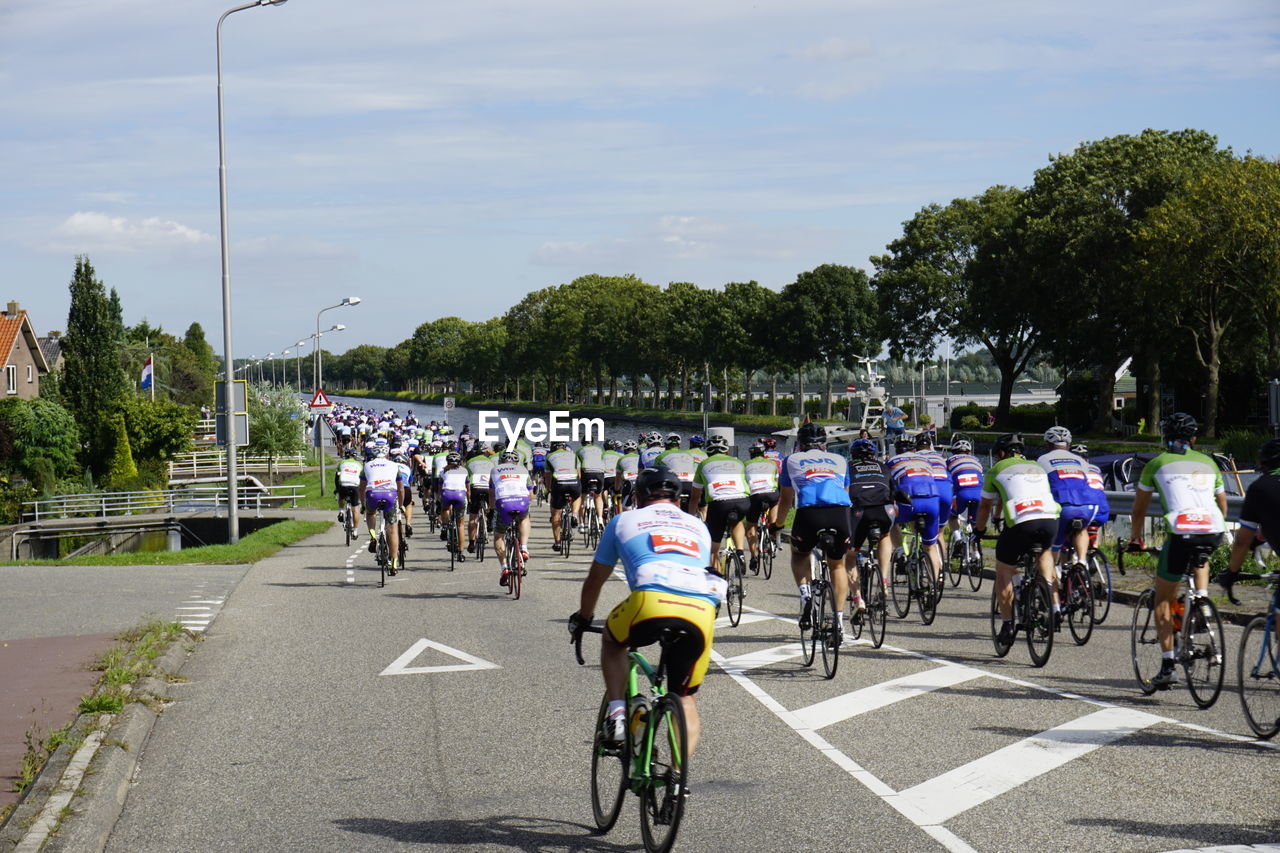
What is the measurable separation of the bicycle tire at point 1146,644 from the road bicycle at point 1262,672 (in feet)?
3.62

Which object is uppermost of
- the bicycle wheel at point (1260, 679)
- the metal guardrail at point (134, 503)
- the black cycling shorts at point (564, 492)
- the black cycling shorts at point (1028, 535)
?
the black cycling shorts at point (1028, 535)

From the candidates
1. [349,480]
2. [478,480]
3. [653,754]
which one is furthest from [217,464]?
[653,754]

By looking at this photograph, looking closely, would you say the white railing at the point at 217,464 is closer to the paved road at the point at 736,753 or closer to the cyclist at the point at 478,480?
the cyclist at the point at 478,480

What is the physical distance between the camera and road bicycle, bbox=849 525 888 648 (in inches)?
439

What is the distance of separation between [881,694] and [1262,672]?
253 cm

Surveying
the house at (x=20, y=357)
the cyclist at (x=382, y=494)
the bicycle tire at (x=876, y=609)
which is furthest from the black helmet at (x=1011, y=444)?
A: the house at (x=20, y=357)

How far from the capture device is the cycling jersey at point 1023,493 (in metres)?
10.2

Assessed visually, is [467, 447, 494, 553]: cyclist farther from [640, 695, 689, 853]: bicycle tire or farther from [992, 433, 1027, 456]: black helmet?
[640, 695, 689, 853]: bicycle tire

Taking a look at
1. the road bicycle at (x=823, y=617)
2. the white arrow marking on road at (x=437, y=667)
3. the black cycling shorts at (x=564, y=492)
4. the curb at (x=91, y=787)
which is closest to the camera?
the curb at (x=91, y=787)

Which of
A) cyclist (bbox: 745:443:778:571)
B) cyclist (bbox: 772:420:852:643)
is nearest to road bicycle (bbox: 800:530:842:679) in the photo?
cyclist (bbox: 772:420:852:643)

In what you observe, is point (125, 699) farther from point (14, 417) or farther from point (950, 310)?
point (950, 310)

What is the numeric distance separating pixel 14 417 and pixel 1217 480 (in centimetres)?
5693

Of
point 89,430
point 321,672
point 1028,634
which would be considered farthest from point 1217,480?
point 89,430

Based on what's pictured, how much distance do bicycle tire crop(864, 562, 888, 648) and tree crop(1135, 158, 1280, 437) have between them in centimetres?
3730
